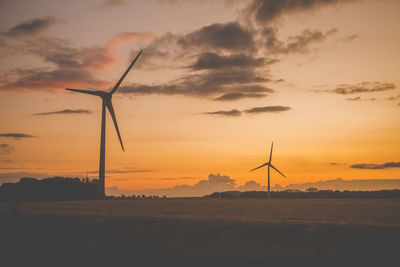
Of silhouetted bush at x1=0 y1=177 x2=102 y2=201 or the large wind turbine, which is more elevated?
the large wind turbine

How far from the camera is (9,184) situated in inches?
6063

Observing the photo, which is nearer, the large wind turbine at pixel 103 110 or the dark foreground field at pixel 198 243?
the dark foreground field at pixel 198 243

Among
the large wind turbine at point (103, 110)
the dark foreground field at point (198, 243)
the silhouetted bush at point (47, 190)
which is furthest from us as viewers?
the silhouetted bush at point (47, 190)

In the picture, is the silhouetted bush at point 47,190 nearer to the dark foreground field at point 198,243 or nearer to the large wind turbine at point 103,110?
the large wind turbine at point 103,110

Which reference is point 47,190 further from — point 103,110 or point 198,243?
point 198,243

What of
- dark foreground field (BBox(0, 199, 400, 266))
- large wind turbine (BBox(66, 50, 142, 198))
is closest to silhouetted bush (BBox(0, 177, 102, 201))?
large wind turbine (BBox(66, 50, 142, 198))

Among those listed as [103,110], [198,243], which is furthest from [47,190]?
[198,243]

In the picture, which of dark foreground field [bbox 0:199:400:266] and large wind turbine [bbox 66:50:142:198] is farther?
large wind turbine [bbox 66:50:142:198]

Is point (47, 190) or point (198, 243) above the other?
point (47, 190)

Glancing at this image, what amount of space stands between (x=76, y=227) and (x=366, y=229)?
2432 cm

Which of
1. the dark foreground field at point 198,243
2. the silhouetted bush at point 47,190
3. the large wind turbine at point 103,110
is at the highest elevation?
the large wind turbine at point 103,110

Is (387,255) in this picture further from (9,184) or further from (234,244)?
(9,184)

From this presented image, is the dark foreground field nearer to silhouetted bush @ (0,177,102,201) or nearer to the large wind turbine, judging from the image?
the large wind turbine

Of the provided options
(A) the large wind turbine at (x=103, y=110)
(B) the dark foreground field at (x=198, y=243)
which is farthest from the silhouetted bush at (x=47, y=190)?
(B) the dark foreground field at (x=198, y=243)
